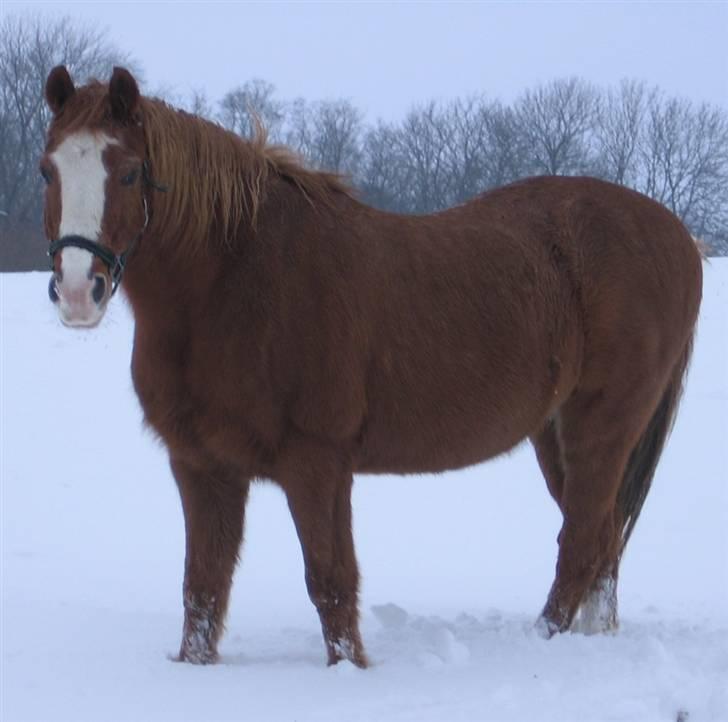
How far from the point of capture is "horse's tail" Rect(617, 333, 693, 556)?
18.4ft

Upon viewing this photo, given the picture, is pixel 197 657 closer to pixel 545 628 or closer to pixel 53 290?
pixel 545 628

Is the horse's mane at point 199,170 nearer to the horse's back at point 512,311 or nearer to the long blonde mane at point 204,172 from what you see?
the long blonde mane at point 204,172

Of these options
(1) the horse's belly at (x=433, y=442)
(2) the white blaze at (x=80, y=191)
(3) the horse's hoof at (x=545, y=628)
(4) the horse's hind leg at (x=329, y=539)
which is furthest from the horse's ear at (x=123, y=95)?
(3) the horse's hoof at (x=545, y=628)

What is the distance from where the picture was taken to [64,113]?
13.2ft

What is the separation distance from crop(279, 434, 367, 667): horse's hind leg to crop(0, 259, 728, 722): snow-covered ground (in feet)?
0.58

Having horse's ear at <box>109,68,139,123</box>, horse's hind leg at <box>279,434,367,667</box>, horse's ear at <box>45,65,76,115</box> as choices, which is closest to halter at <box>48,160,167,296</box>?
horse's ear at <box>109,68,139,123</box>

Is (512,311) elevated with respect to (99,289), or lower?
elevated

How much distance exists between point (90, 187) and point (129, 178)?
0.68ft

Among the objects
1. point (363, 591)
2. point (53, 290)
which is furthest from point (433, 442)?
point (363, 591)

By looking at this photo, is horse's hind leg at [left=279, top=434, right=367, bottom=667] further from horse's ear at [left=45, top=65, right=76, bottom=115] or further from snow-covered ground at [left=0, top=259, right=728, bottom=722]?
horse's ear at [left=45, top=65, right=76, bottom=115]

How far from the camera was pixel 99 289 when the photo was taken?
3.74 meters

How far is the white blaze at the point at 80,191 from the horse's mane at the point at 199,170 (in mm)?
106

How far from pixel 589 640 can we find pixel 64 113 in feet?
9.52

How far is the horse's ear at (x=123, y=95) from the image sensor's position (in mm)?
4000
